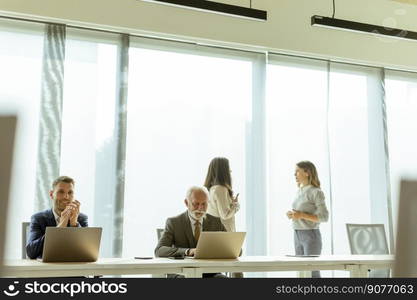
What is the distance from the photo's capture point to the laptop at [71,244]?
276cm

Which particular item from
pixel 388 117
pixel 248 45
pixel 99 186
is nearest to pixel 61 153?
pixel 99 186

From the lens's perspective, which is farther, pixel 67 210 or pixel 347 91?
pixel 347 91

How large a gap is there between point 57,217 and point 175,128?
2334 mm

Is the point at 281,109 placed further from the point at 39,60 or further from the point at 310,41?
the point at 39,60

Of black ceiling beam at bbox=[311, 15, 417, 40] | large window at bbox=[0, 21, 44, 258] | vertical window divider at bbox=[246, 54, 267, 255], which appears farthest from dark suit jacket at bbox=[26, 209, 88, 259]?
black ceiling beam at bbox=[311, 15, 417, 40]

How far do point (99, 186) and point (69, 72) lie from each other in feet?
3.74

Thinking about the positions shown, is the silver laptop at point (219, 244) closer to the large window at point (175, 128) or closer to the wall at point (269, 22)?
the large window at point (175, 128)

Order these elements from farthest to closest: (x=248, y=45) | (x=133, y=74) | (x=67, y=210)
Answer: (x=248, y=45)
(x=133, y=74)
(x=67, y=210)

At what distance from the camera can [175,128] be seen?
5.44 m

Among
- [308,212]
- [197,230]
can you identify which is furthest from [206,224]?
[308,212]

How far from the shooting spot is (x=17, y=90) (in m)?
4.87

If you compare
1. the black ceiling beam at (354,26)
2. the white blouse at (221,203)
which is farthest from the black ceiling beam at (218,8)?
the white blouse at (221,203)

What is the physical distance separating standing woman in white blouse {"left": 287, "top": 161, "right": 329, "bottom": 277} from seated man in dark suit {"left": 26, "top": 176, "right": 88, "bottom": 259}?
2.00 metres

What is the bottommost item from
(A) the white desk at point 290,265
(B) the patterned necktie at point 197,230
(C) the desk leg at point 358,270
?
(C) the desk leg at point 358,270
